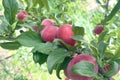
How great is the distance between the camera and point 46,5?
35.7 inches

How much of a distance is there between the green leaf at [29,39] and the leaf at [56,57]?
0.18 feet

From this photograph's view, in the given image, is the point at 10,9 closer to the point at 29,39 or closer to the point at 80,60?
the point at 29,39

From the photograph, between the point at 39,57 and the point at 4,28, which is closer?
the point at 39,57

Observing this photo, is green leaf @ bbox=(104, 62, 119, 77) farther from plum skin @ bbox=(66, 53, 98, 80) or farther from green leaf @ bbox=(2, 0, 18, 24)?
green leaf @ bbox=(2, 0, 18, 24)

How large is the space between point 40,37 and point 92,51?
0.14 meters

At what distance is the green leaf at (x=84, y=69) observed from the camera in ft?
2.17

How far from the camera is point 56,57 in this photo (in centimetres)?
73

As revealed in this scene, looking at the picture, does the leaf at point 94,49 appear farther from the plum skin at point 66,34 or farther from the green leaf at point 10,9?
the green leaf at point 10,9

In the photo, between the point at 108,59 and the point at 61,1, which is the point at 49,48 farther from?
the point at 61,1

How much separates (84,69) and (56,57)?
0.09 meters

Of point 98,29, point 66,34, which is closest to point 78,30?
point 66,34

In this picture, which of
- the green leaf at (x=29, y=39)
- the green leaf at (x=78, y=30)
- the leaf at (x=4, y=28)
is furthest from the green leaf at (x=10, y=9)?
the green leaf at (x=78, y=30)

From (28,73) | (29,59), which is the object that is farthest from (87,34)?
(28,73)

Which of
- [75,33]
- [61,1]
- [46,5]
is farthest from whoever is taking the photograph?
[61,1]
